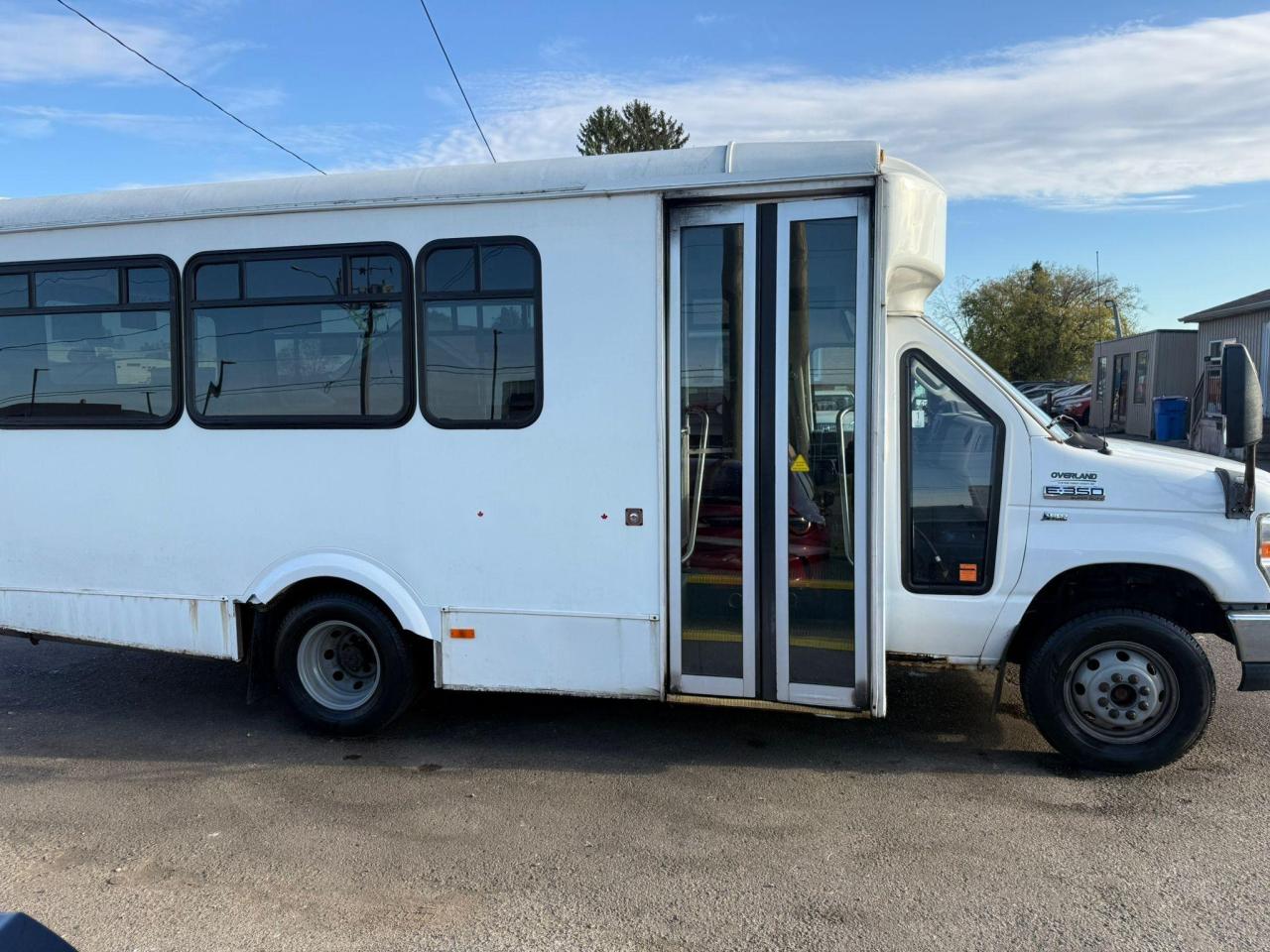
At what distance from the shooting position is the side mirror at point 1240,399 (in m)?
4.09

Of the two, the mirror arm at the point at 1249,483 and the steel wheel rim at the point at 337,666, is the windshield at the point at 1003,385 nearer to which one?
the mirror arm at the point at 1249,483

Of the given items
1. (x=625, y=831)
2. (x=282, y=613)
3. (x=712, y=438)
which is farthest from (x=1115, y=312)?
(x=625, y=831)

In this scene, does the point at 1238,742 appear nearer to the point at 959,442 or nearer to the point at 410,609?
the point at 959,442

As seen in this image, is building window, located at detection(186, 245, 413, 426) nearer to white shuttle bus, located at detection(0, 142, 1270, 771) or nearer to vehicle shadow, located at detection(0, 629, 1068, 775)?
white shuttle bus, located at detection(0, 142, 1270, 771)

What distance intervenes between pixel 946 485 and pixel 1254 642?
1538 mm

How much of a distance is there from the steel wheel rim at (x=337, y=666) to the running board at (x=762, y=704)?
1.77m

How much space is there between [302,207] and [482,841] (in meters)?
3.30

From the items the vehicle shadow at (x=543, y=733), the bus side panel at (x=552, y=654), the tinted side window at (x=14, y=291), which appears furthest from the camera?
the tinted side window at (x=14, y=291)

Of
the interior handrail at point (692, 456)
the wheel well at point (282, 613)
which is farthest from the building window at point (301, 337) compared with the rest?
the interior handrail at point (692, 456)

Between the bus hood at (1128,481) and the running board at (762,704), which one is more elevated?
the bus hood at (1128,481)

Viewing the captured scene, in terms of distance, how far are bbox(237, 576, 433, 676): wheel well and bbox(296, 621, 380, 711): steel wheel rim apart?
0.69ft

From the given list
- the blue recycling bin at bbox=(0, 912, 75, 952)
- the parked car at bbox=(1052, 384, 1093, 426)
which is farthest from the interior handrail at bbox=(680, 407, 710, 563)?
the parked car at bbox=(1052, 384, 1093, 426)

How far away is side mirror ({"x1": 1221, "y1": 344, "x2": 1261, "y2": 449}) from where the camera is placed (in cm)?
409

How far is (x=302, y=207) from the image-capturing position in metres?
4.98
